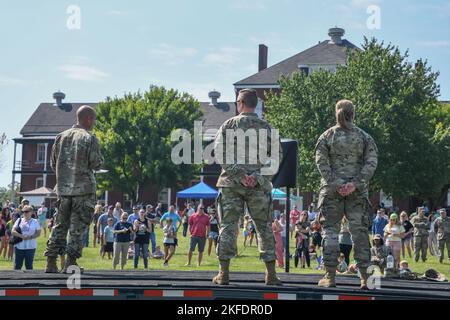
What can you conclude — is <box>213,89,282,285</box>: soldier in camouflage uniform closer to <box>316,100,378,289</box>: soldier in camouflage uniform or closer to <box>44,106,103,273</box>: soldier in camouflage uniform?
<box>316,100,378,289</box>: soldier in camouflage uniform

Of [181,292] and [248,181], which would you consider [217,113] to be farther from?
[181,292]

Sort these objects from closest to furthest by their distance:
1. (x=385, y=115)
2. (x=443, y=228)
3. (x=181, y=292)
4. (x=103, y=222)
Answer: (x=181, y=292) → (x=103, y=222) → (x=443, y=228) → (x=385, y=115)

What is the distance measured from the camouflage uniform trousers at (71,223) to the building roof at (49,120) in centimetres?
7170

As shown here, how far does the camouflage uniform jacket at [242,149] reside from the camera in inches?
299

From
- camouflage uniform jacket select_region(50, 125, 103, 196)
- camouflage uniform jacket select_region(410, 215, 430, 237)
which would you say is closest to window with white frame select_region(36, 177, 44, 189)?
camouflage uniform jacket select_region(410, 215, 430, 237)

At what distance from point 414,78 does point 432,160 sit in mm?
6095

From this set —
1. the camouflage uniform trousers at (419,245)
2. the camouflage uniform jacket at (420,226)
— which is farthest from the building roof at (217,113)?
the camouflage uniform trousers at (419,245)

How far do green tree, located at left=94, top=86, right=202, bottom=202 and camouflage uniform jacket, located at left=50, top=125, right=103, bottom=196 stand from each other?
173 ft

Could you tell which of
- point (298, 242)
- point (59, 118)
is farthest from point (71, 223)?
point (59, 118)

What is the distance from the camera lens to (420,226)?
25578mm

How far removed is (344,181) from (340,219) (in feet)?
1.50

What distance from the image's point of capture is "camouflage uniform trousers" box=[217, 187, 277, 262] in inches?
299

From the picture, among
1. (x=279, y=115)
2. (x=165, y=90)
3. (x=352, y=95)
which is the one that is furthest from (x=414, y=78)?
(x=165, y=90)

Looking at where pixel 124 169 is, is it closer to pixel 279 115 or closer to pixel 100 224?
pixel 279 115
